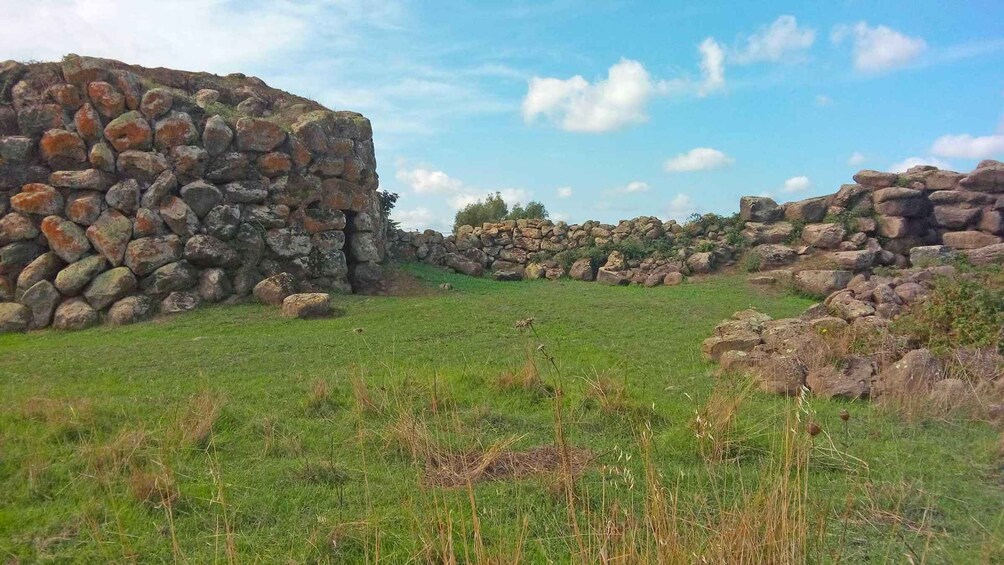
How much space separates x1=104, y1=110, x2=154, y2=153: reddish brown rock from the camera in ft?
45.8

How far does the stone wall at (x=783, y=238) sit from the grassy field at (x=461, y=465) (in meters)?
9.93

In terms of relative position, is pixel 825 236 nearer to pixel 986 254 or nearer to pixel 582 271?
pixel 986 254

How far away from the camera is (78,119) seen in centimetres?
1398

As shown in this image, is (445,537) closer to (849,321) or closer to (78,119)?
(849,321)

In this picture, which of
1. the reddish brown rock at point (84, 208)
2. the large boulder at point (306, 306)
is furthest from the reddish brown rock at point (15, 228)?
the large boulder at point (306, 306)

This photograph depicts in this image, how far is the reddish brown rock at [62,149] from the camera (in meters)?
13.8

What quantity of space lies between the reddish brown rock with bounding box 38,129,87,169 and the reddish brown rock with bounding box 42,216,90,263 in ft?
4.10

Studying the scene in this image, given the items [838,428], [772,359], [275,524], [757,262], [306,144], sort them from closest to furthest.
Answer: [275,524] < [838,428] < [772,359] < [306,144] < [757,262]

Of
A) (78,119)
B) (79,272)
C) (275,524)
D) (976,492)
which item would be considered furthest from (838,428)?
(78,119)

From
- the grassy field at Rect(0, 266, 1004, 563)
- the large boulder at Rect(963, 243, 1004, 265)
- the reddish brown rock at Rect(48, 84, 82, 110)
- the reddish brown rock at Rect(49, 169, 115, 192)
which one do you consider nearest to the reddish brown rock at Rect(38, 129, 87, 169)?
the reddish brown rock at Rect(49, 169, 115, 192)

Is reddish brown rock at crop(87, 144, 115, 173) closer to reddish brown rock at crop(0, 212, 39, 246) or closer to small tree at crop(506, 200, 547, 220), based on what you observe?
reddish brown rock at crop(0, 212, 39, 246)

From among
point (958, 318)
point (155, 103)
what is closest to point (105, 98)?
point (155, 103)

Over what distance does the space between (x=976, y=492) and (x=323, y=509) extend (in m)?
3.94

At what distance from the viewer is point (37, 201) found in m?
13.3
